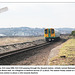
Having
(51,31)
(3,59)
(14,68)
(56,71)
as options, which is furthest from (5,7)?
(51,31)

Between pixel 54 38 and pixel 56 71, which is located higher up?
pixel 56 71

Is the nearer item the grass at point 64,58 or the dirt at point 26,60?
the grass at point 64,58

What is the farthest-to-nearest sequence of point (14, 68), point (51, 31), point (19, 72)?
point (51, 31)
point (14, 68)
point (19, 72)

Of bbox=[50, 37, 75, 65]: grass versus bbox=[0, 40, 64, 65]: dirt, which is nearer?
bbox=[50, 37, 75, 65]: grass

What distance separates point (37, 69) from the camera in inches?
239

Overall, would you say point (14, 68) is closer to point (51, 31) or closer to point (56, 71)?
point (56, 71)

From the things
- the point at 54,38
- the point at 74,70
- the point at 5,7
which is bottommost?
the point at 54,38

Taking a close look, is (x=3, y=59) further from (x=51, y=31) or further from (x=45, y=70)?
(x=51, y=31)

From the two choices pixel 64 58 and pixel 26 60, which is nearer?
pixel 64 58

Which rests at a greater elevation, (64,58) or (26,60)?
(64,58)

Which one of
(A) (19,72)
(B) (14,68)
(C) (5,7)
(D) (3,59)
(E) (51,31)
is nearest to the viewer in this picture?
(A) (19,72)

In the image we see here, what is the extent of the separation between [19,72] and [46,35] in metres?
24.8

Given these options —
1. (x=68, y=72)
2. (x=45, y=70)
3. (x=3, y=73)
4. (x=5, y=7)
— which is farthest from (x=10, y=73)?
(x=5, y=7)

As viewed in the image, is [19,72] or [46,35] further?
[46,35]
